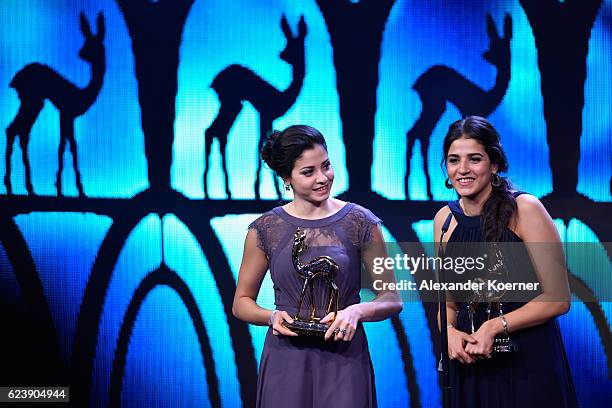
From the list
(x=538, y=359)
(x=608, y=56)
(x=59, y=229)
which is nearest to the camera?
(x=538, y=359)

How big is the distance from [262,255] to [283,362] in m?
0.39

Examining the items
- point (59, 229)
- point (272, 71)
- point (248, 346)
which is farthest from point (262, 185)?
point (59, 229)

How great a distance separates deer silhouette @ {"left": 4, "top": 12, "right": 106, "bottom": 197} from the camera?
4.02m

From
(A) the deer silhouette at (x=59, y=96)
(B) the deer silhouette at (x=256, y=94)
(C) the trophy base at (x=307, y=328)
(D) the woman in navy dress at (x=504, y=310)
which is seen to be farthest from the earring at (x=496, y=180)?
(A) the deer silhouette at (x=59, y=96)

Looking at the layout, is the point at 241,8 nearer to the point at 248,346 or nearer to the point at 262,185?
the point at 262,185

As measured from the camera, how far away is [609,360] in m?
3.90

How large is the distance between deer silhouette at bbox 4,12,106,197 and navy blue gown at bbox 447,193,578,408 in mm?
2225

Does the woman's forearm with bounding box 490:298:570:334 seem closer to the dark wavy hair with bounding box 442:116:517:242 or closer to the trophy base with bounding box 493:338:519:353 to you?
the trophy base with bounding box 493:338:519:353

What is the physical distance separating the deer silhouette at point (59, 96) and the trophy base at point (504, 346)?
239 cm

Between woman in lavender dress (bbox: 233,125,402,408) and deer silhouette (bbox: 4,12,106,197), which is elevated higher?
deer silhouette (bbox: 4,12,106,197)

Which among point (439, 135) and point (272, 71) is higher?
point (272, 71)

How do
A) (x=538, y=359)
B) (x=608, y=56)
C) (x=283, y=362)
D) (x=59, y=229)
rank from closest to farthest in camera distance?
(x=538, y=359) < (x=283, y=362) < (x=608, y=56) < (x=59, y=229)

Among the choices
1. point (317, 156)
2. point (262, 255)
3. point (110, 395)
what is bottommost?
point (110, 395)

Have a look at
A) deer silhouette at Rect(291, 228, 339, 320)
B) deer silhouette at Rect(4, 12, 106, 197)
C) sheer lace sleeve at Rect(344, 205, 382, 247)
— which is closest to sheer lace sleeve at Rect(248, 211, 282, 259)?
deer silhouette at Rect(291, 228, 339, 320)
